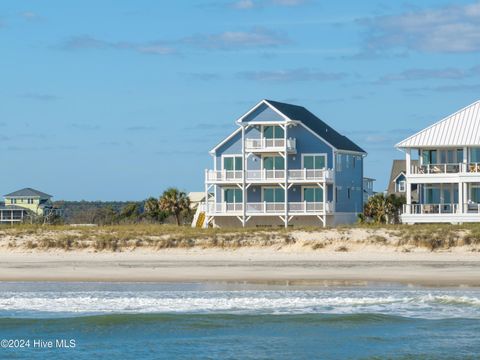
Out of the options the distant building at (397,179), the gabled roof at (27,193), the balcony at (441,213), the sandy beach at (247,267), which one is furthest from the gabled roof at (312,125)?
the gabled roof at (27,193)

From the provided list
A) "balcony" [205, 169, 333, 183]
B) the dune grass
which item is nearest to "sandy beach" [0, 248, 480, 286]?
the dune grass

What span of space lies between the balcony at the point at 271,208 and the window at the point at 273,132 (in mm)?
3711

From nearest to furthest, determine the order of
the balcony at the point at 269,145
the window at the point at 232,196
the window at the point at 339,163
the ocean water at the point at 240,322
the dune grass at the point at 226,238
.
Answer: the ocean water at the point at 240,322, the dune grass at the point at 226,238, the balcony at the point at 269,145, the window at the point at 232,196, the window at the point at 339,163

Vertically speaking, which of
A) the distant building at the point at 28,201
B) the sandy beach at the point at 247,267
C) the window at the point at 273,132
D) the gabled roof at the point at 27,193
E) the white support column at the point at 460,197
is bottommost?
the sandy beach at the point at 247,267

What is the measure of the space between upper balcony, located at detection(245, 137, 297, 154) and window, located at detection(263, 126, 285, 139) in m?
0.32

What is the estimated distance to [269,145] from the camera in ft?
198

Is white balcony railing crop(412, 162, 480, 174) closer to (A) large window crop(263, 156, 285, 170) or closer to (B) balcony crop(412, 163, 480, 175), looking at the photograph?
→ (B) balcony crop(412, 163, 480, 175)

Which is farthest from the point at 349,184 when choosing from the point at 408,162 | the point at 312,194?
the point at 408,162

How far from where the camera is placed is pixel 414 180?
55656mm

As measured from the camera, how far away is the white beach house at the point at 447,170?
177 feet

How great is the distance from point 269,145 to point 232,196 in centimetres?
372

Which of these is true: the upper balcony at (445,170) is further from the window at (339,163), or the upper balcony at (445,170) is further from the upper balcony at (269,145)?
the upper balcony at (269,145)

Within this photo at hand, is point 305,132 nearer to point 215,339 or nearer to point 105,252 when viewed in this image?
point 105,252

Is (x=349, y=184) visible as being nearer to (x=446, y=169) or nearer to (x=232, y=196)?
(x=232, y=196)
